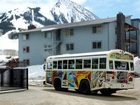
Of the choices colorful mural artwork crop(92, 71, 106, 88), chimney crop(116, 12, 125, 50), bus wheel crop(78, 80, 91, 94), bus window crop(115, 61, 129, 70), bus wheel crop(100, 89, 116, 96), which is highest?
chimney crop(116, 12, 125, 50)

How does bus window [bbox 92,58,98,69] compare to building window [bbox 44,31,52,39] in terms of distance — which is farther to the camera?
building window [bbox 44,31,52,39]

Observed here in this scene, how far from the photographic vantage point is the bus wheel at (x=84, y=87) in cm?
2903

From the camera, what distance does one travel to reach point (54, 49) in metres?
72.6

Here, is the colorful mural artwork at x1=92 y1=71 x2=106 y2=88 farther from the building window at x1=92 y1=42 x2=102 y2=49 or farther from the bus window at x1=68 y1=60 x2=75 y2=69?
the building window at x1=92 y1=42 x2=102 y2=49

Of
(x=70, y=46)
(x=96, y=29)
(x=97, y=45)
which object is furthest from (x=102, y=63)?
(x=70, y=46)

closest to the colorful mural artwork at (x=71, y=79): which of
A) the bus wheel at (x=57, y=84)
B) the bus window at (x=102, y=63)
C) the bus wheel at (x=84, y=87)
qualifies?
the bus wheel at (x=84, y=87)

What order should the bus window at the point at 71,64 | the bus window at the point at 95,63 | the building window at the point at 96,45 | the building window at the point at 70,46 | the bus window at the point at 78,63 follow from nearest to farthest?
the bus window at the point at 95,63 → the bus window at the point at 78,63 → the bus window at the point at 71,64 → the building window at the point at 96,45 → the building window at the point at 70,46

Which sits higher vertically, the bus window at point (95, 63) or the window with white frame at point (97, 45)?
the window with white frame at point (97, 45)

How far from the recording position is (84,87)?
2955 cm

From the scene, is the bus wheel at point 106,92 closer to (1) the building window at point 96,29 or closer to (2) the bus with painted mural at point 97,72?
(2) the bus with painted mural at point 97,72

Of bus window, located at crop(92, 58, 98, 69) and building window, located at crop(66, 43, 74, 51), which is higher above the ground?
building window, located at crop(66, 43, 74, 51)

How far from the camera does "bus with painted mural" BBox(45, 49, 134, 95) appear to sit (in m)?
27.2

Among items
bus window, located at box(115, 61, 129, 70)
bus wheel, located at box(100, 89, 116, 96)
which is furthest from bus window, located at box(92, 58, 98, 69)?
bus wheel, located at box(100, 89, 116, 96)

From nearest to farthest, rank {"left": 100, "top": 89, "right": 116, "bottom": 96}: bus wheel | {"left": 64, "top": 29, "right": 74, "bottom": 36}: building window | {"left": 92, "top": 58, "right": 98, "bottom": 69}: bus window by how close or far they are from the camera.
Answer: {"left": 92, "top": 58, "right": 98, "bottom": 69}: bus window → {"left": 100, "top": 89, "right": 116, "bottom": 96}: bus wheel → {"left": 64, "top": 29, "right": 74, "bottom": 36}: building window
